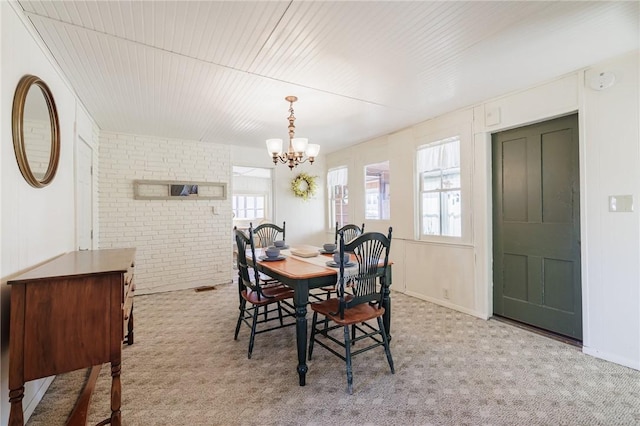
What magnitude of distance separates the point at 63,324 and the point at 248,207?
7.42 m

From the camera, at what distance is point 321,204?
613 cm

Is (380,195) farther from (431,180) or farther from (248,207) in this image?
(248,207)

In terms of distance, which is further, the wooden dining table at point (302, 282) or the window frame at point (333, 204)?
the window frame at point (333, 204)

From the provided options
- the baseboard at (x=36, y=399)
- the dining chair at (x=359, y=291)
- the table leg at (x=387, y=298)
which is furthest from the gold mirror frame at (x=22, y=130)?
the table leg at (x=387, y=298)

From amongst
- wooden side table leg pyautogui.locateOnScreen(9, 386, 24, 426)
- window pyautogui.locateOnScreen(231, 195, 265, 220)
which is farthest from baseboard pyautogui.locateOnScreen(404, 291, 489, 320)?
window pyautogui.locateOnScreen(231, 195, 265, 220)

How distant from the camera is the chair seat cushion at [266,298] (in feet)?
8.61

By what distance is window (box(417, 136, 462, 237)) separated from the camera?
12.0 feet

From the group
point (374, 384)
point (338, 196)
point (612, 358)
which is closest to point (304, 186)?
point (338, 196)

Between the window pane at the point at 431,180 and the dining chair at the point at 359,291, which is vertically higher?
the window pane at the point at 431,180

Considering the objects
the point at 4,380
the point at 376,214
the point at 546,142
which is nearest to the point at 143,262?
the point at 4,380

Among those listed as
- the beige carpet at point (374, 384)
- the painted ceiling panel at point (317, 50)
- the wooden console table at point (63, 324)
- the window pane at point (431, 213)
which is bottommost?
the beige carpet at point (374, 384)

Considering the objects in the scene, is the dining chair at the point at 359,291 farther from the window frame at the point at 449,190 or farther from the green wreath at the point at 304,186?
the green wreath at the point at 304,186

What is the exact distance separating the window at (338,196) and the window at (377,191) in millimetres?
545

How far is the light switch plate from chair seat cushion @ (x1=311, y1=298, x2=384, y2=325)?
2.03 metres
